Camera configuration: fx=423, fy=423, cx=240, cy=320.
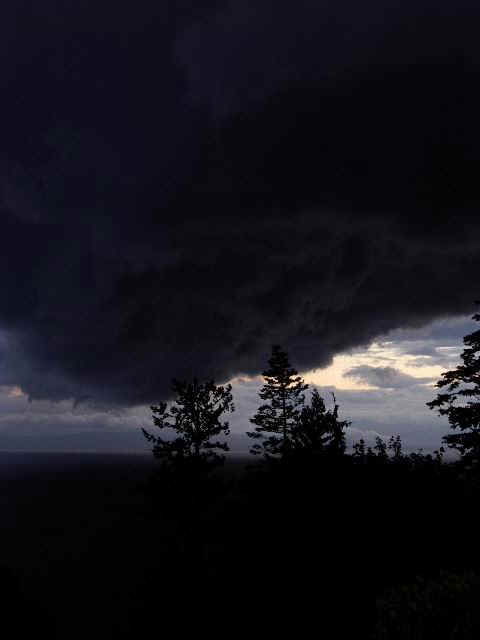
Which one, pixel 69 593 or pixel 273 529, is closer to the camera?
pixel 273 529

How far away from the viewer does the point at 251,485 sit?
18453mm

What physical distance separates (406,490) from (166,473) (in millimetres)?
18920

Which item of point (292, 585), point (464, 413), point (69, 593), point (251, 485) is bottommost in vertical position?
point (69, 593)

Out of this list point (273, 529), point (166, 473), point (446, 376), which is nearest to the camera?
point (273, 529)

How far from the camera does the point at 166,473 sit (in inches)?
1190

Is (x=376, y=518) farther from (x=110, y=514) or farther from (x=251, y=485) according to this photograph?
(x=110, y=514)

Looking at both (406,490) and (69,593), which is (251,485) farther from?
(69,593)

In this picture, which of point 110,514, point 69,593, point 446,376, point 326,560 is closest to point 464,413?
point 446,376

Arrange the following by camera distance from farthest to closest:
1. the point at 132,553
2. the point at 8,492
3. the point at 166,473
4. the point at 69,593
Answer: the point at 8,492 → the point at 132,553 → the point at 69,593 → the point at 166,473

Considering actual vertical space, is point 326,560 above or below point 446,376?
below

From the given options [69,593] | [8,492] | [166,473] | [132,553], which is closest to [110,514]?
[132,553]

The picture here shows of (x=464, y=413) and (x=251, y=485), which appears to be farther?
(x=464, y=413)

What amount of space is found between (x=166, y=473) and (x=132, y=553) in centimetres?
2836

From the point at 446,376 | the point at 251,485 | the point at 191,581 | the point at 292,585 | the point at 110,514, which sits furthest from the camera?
the point at 110,514
